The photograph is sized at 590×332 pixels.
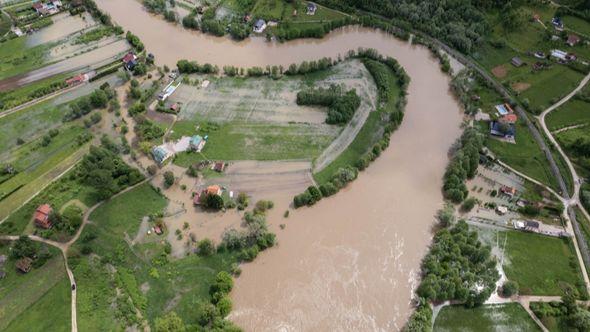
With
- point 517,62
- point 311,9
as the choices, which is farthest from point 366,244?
point 311,9

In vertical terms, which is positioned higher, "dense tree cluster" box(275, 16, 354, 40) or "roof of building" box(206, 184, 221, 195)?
"dense tree cluster" box(275, 16, 354, 40)

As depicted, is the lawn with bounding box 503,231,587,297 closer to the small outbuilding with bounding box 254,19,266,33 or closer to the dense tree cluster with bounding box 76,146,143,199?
the dense tree cluster with bounding box 76,146,143,199

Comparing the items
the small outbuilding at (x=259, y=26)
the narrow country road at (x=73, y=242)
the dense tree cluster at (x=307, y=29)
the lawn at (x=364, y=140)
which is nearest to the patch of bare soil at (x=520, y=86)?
the lawn at (x=364, y=140)

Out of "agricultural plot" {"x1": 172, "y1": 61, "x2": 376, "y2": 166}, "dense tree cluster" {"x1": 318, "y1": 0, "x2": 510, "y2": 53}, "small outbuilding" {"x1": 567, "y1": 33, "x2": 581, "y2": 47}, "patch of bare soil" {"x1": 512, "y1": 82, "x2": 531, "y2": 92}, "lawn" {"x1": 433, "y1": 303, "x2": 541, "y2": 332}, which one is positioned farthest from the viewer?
"dense tree cluster" {"x1": 318, "y1": 0, "x2": 510, "y2": 53}

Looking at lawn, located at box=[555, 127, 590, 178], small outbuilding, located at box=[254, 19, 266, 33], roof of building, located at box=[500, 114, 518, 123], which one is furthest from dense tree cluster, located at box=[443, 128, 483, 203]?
small outbuilding, located at box=[254, 19, 266, 33]

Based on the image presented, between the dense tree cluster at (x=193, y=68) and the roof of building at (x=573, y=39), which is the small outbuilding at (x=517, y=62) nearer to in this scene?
the roof of building at (x=573, y=39)
